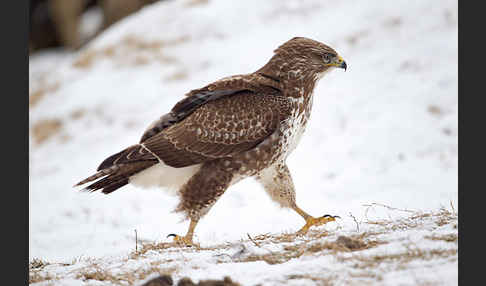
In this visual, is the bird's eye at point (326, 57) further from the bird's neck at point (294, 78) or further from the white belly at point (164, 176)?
the white belly at point (164, 176)

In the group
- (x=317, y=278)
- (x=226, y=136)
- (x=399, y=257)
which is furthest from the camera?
(x=226, y=136)

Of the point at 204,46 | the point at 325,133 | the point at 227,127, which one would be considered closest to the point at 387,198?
the point at 325,133

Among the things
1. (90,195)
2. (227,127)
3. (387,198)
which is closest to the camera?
(227,127)

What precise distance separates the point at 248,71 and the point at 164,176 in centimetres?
763

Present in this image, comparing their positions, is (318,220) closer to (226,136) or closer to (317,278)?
(226,136)

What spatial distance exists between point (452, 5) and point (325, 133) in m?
4.88

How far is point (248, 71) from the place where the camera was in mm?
13328

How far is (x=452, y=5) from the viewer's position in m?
13.6

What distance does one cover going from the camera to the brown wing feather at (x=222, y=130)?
5.69m

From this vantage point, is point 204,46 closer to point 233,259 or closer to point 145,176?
point 145,176

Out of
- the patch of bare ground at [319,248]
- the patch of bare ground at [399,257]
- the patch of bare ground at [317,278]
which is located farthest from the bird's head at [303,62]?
the patch of bare ground at [317,278]

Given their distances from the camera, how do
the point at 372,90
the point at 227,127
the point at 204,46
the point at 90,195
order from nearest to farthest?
the point at 227,127, the point at 90,195, the point at 372,90, the point at 204,46

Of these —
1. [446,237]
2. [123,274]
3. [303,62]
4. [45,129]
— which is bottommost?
[123,274]

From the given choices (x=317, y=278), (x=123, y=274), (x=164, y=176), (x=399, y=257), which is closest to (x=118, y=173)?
(x=164, y=176)
